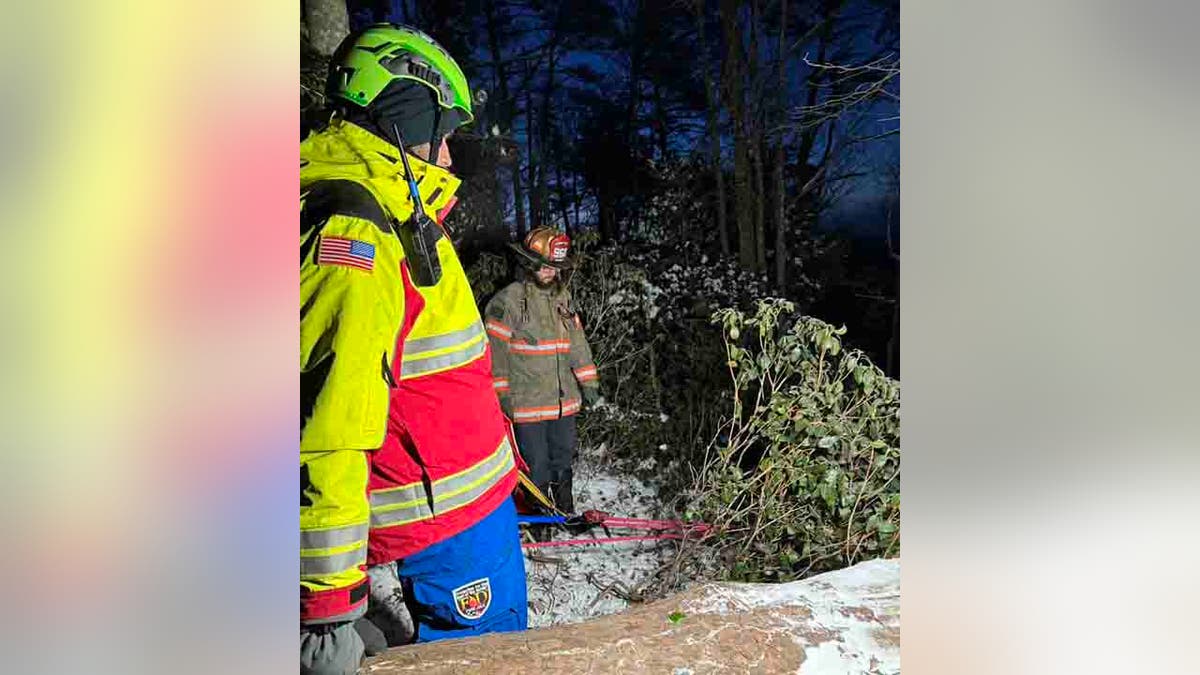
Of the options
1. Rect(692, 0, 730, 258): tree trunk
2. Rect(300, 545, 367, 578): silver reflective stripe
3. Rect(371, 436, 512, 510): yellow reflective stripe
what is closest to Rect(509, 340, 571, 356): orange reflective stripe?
Rect(371, 436, 512, 510): yellow reflective stripe

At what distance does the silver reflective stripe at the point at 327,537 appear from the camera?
2.37 meters

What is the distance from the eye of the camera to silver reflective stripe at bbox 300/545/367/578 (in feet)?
7.80

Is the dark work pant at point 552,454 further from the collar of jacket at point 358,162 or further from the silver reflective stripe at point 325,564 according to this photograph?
the collar of jacket at point 358,162

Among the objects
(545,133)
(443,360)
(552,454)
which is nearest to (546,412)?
(552,454)

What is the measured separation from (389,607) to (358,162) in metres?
1.08

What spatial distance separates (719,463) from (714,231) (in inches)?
25.3

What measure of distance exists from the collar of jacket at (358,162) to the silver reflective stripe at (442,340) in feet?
0.99

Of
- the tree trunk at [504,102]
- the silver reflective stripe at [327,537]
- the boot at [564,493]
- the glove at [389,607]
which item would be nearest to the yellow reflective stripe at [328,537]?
the silver reflective stripe at [327,537]

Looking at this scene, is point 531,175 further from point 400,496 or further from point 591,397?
point 400,496

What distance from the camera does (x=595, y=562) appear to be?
2.72 metres

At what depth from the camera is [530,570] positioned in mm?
2664
